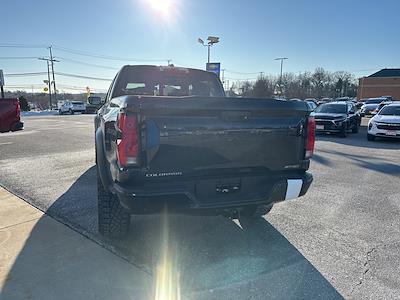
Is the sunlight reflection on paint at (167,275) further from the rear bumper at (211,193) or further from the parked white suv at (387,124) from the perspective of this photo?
the parked white suv at (387,124)

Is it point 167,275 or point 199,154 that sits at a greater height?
point 199,154

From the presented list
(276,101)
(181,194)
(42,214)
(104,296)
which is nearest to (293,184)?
(276,101)

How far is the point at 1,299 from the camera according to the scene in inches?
95.8

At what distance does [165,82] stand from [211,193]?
8.80ft

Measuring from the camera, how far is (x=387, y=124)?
12.1 meters

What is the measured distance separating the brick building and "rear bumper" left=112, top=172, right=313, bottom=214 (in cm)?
7921

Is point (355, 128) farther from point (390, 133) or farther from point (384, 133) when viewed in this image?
point (390, 133)

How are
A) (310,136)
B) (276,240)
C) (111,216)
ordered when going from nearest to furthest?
(310,136) → (111,216) → (276,240)

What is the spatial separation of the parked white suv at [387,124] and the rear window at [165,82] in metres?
9.79

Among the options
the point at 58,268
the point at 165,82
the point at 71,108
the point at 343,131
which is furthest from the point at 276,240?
the point at 71,108

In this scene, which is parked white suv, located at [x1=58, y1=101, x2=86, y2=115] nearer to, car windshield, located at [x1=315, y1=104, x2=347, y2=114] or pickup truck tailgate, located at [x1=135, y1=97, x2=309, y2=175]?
car windshield, located at [x1=315, y1=104, x2=347, y2=114]

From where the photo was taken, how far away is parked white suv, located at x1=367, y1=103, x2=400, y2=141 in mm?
11891

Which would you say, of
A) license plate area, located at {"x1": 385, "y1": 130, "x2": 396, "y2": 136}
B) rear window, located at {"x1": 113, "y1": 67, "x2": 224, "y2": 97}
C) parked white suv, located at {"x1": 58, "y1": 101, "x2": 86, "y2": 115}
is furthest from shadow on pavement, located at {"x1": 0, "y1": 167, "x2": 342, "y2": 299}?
parked white suv, located at {"x1": 58, "y1": 101, "x2": 86, "y2": 115}

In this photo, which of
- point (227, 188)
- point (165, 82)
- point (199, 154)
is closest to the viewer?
point (199, 154)
